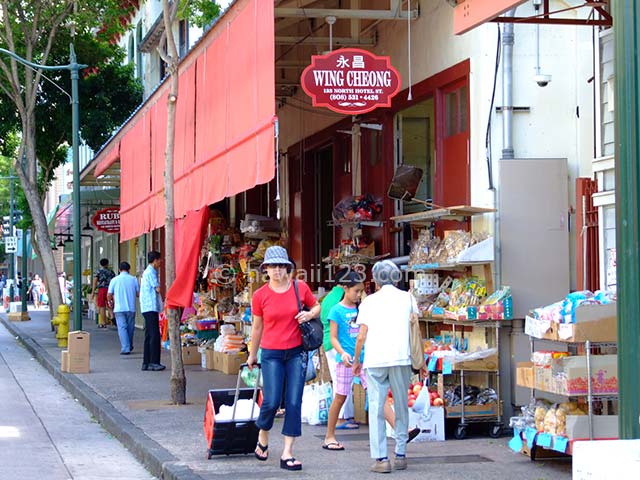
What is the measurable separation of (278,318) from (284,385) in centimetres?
60

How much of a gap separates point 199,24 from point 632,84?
1122 centimetres

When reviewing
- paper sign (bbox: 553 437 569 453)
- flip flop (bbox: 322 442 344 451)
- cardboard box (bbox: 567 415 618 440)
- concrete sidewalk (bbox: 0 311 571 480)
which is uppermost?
cardboard box (bbox: 567 415 618 440)

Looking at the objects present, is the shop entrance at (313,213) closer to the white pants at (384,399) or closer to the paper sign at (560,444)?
the white pants at (384,399)

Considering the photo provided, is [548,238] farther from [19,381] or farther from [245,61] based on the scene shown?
[19,381]

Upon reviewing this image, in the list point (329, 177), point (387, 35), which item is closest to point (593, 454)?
point (387, 35)

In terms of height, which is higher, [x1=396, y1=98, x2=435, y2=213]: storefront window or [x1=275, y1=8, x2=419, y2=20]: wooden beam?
[x1=275, y1=8, x2=419, y2=20]: wooden beam

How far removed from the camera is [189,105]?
1545 cm

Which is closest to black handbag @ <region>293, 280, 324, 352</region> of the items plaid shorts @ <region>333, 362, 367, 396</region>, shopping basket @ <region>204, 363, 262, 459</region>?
shopping basket @ <region>204, 363, 262, 459</region>

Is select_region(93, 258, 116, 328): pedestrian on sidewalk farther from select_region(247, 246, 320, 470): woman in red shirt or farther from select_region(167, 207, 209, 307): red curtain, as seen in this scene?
select_region(247, 246, 320, 470): woman in red shirt

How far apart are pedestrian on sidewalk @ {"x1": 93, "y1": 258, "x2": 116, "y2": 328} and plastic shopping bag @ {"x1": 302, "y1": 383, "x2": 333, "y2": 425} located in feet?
66.8

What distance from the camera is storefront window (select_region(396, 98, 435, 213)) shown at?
14359 mm

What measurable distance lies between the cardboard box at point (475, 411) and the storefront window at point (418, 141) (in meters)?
3.80

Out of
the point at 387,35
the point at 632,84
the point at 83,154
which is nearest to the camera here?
the point at 632,84

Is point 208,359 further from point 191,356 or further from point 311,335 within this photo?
point 311,335
